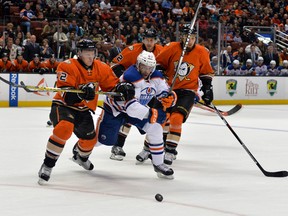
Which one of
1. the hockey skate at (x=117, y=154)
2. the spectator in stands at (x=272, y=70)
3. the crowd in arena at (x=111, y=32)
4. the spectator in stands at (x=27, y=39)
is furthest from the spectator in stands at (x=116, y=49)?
the hockey skate at (x=117, y=154)

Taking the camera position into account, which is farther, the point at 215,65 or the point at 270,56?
the point at 270,56

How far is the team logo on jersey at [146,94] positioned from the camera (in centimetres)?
527

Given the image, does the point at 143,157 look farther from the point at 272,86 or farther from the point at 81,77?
the point at 272,86

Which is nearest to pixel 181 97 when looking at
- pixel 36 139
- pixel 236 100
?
pixel 36 139

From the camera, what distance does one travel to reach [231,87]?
46.2 ft

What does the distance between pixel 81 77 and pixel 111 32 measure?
8.70 metres

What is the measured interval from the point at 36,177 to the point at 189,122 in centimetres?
516

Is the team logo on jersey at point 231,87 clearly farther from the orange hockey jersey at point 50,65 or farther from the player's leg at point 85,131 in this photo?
the player's leg at point 85,131

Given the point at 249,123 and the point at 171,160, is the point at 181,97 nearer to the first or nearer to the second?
the point at 171,160

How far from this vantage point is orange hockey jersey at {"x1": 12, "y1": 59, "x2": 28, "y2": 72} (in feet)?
40.7

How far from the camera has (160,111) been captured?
5.54 metres

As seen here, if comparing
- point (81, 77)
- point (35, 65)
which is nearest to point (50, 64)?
point (35, 65)

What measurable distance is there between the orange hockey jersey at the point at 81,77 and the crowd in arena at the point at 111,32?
7390mm

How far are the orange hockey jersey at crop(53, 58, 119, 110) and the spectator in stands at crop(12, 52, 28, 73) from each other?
7.49 m
